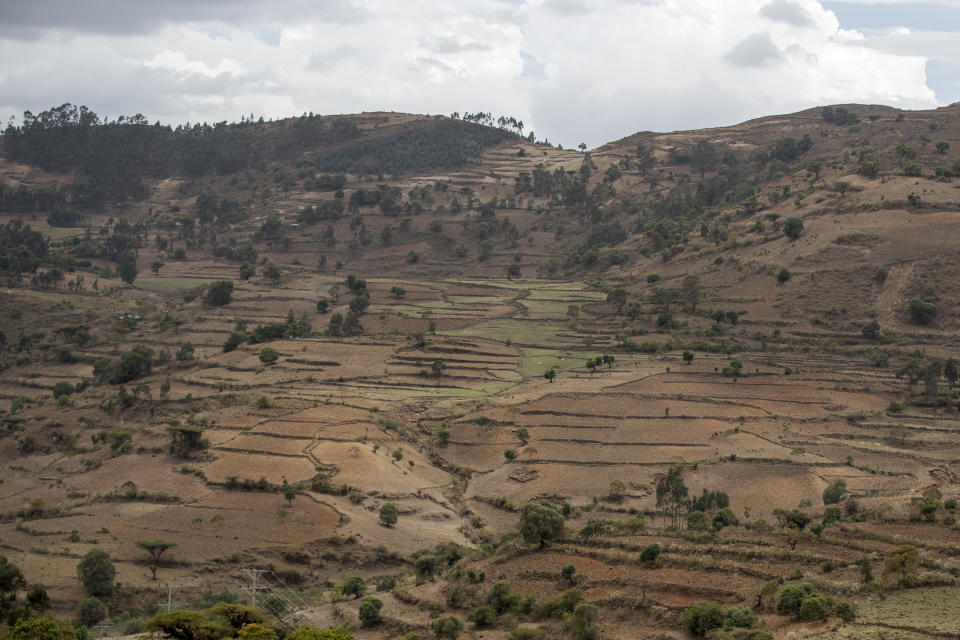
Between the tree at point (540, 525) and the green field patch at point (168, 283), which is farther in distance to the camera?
the green field patch at point (168, 283)

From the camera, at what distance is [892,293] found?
75.5 m

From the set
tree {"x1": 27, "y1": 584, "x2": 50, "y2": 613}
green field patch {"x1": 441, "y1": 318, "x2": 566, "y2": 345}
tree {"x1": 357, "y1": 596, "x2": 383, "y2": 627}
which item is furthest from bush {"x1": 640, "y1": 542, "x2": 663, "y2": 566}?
green field patch {"x1": 441, "y1": 318, "x2": 566, "y2": 345}

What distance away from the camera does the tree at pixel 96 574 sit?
37.7m

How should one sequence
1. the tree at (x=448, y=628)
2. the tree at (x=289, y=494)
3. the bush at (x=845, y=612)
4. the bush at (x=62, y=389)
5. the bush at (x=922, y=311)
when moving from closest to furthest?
the bush at (x=845, y=612)
the tree at (x=448, y=628)
the tree at (x=289, y=494)
the bush at (x=62, y=389)
the bush at (x=922, y=311)

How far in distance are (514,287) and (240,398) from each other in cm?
4661

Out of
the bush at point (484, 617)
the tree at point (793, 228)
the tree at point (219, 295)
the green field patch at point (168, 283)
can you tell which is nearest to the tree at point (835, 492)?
the bush at point (484, 617)

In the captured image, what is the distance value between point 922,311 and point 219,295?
68.1 metres

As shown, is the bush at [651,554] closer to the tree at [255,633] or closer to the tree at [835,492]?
the tree at [835,492]

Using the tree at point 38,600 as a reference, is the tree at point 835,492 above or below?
above

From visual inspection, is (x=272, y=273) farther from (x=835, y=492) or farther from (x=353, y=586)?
(x=835, y=492)

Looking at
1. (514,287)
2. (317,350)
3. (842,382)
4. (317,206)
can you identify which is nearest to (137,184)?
(317,206)

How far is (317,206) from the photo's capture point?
458ft

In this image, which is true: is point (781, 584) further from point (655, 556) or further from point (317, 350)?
point (317, 350)

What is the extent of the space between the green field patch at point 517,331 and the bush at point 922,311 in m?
29.6
